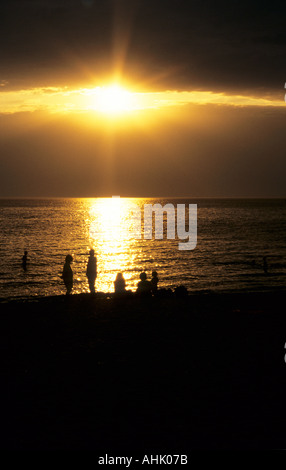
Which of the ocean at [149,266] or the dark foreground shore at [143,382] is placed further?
the ocean at [149,266]

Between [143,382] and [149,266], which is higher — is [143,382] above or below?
below

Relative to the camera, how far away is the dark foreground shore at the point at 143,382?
6.68 meters

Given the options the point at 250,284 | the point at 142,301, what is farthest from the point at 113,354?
the point at 250,284

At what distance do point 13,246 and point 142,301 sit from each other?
55691 mm

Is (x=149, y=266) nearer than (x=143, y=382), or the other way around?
(x=143, y=382)

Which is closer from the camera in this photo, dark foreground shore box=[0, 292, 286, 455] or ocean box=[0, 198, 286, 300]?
dark foreground shore box=[0, 292, 286, 455]

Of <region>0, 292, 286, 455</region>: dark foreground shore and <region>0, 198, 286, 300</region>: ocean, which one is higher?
<region>0, 198, 286, 300</region>: ocean

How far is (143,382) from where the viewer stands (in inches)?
354

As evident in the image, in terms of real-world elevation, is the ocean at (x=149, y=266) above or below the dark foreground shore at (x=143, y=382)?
above

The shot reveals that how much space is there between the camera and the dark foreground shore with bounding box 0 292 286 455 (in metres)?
6.68

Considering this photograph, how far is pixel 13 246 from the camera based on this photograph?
234 ft
